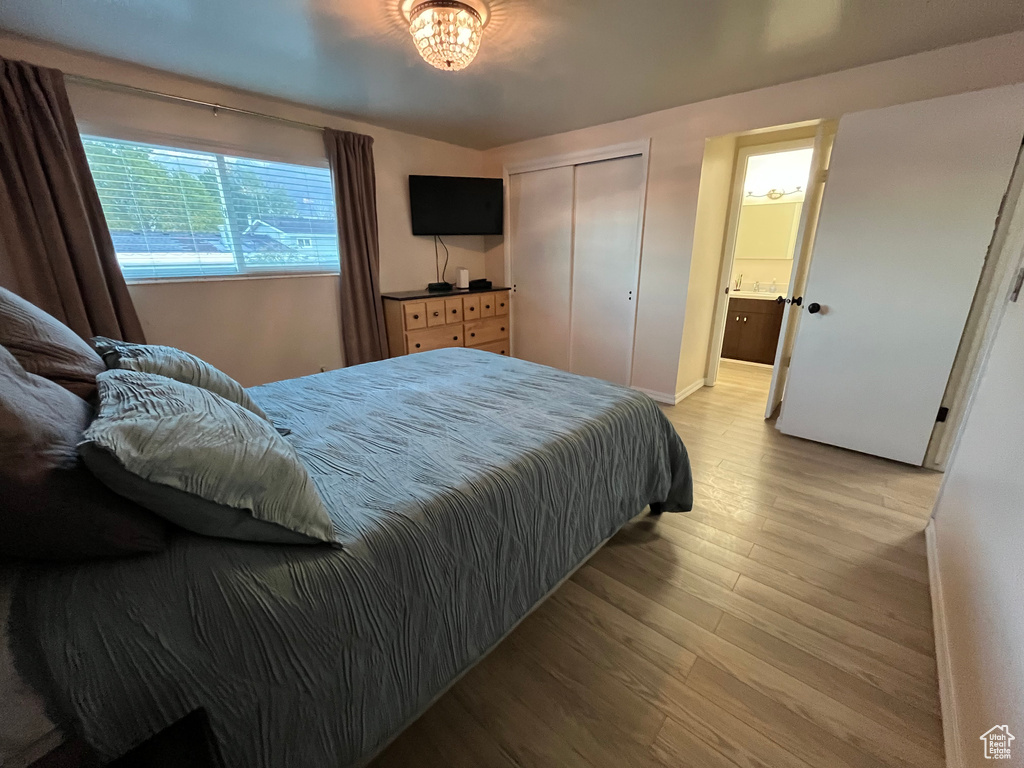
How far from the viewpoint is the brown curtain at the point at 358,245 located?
10.8ft

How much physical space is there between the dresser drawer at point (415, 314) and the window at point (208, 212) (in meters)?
0.72

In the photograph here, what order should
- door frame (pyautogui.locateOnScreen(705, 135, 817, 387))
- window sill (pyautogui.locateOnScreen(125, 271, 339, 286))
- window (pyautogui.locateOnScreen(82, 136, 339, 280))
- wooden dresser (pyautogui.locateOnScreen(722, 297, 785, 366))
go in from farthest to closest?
1. wooden dresser (pyautogui.locateOnScreen(722, 297, 785, 366))
2. door frame (pyautogui.locateOnScreen(705, 135, 817, 387))
3. window sill (pyautogui.locateOnScreen(125, 271, 339, 286))
4. window (pyautogui.locateOnScreen(82, 136, 339, 280))

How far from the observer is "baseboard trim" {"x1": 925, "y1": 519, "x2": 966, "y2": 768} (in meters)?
1.06

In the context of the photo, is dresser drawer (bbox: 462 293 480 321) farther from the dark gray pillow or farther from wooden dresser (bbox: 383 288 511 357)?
the dark gray pillow

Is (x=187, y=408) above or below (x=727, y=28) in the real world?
below

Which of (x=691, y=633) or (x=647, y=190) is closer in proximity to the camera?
(x=691, y=633)

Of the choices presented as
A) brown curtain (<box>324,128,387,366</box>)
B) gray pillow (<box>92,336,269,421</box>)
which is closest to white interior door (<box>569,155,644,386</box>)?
brown curtain (<box>324,128,387,366</box>)

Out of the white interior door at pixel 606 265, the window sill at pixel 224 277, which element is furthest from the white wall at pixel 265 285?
the white interior door at pixel 606 265

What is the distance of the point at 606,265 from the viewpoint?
3.76 metres

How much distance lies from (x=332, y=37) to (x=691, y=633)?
3202mm

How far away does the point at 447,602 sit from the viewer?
1059 mm

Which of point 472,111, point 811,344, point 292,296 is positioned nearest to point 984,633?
point 811,344

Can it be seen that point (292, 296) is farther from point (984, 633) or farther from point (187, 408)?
point (984, 633)

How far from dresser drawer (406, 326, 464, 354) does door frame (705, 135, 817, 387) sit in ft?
8.48
